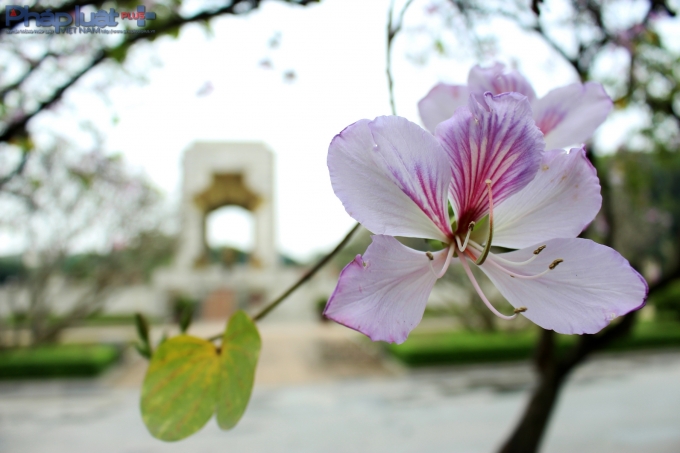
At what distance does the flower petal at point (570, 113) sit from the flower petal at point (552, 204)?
7 centimetres

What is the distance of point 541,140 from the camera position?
1.01 feet

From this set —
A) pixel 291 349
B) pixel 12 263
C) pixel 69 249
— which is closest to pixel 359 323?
pixel 69 249

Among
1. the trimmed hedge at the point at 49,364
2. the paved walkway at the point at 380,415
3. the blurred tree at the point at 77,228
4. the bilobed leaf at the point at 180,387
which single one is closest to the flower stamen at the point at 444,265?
the bilobed leaf at the point at 180,387

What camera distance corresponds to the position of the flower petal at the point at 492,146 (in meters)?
0.30

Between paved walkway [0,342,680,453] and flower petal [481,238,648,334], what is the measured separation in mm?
4930

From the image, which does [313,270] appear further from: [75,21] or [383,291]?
[75,21]

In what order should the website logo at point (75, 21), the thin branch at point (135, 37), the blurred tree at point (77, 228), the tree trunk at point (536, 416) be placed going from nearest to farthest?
1. the thin branch at point (135, 37)
2. the website logo at point (75, 21)
3. the tree trunk at point (536, 416)
4. the blurred tree at point (77, 228)

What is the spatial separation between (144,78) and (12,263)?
17825mm

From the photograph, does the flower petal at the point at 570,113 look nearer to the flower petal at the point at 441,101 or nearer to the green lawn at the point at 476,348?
the flower petal at the point at 441,101

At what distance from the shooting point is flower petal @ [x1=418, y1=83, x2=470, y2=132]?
396mm

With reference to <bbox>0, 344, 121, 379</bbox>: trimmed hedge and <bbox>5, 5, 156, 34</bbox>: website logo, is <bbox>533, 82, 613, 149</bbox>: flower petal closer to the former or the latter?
<bbox>5, 5, 156, 34</bbox>: website logo

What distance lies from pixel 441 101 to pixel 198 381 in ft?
1.05

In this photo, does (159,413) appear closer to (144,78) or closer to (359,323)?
(359,323)

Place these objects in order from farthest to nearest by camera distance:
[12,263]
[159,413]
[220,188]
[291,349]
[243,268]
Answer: [12,263]
[220,188]
[243,268]
[291,349]
[159,413]
